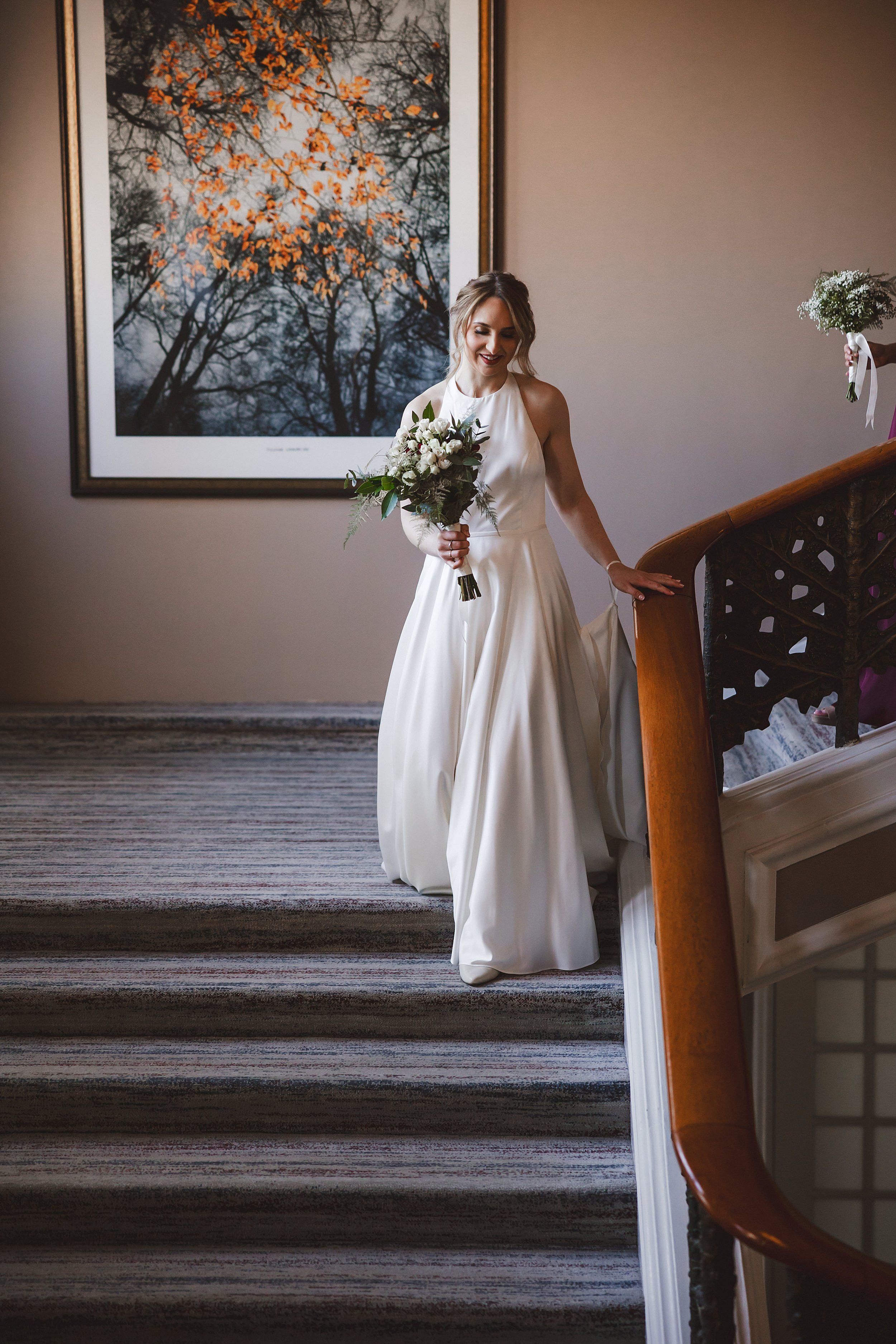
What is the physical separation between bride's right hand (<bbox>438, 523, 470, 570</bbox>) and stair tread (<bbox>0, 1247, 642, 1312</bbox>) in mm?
1609

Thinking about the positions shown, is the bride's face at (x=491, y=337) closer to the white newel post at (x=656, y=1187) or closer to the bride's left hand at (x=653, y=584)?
the bride's left hand at (x=653, y=584)

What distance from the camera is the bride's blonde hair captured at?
8.48 ft

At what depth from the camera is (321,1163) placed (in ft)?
7.78

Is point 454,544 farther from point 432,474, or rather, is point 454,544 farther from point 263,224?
point 263,224

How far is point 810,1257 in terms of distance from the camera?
106 cm

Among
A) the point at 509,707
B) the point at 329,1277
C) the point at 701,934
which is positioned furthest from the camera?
the point at 509,707

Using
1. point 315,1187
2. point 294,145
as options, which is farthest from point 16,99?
point 315,1187

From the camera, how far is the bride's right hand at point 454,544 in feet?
8.52

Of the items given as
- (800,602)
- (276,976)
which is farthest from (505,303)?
(276,976)

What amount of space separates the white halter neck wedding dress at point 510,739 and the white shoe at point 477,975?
17 millimetres

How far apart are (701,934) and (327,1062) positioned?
1370 millimetres

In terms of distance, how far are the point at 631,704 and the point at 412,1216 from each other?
4.51 ft

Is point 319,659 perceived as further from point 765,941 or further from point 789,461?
point 765,941

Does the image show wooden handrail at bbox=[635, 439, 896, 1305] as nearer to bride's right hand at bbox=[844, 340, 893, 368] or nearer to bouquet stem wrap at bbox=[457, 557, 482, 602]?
bouquet stem wrap at bbox=[457, 557, 482, 602]
